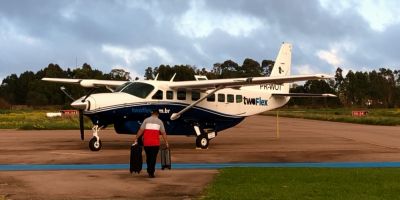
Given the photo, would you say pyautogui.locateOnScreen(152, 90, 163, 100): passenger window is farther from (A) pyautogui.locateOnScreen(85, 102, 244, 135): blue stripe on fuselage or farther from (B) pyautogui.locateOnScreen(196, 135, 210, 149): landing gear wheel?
(B) pyautogui.locateOnScreen(196, 135, 210, 149): landing gear wheel

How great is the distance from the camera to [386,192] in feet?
34.5

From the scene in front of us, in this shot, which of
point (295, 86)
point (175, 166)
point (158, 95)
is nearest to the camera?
point (175, 166)

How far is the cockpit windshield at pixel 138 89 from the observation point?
2153cm

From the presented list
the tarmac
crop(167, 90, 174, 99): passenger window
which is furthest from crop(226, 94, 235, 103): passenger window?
crop(167, 90, 174, 99): passenger window

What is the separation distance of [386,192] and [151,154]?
539 cm

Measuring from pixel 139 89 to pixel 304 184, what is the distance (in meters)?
11.4

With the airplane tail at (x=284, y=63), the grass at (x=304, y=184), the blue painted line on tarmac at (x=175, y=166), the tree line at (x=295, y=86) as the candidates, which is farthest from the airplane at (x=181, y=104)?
the tree line at (x=295, y=86)

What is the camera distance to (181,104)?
22.8m

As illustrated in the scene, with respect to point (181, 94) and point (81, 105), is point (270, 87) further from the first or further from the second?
point (81, 105)

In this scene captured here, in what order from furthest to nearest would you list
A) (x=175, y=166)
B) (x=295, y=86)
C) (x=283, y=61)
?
(x=295, y=86)
(x=283, y=61)
(x=175, y=166)

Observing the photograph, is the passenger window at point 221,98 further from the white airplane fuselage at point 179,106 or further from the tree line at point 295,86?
the tree line at point 295,86

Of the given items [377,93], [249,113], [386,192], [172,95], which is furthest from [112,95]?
[377,93]

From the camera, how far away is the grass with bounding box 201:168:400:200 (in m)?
10.2

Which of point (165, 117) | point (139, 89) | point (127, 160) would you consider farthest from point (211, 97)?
point (127, 160)
